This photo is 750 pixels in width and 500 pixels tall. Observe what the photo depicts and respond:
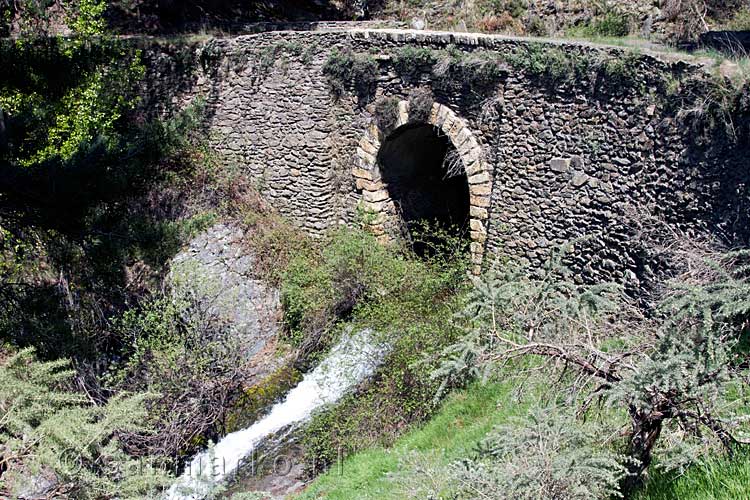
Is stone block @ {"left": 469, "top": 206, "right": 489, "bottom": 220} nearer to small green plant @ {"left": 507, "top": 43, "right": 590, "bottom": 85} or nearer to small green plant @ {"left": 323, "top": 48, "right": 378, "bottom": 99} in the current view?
small green plant @ {"left": 507, "top": 43, "right": 590, "bottom": 85}

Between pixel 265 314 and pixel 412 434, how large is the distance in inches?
142

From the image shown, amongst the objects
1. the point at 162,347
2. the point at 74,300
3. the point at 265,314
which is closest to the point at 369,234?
the point at 265,314

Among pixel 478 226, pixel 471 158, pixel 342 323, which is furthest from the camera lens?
pixel 342 323

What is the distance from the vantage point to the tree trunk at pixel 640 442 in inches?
135

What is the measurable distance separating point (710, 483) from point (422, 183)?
8260 mm

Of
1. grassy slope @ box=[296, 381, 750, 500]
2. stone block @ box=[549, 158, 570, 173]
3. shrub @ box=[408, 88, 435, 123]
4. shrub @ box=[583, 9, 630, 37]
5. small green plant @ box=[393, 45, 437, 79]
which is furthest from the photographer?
shrub @ box=[583, 9, 630, 37]

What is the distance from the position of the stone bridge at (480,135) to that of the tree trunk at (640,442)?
1.88 metres

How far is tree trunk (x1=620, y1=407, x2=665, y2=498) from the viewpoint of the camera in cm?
342

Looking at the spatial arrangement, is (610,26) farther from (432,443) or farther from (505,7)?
(432,443)

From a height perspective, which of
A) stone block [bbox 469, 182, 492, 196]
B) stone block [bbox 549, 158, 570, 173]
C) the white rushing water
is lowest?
the white rushing water

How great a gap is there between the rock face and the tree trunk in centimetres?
627

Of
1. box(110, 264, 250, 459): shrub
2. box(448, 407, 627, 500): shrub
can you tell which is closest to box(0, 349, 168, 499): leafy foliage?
box(448, 407, 627, 500): shrub

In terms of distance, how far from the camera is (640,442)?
3.55 m

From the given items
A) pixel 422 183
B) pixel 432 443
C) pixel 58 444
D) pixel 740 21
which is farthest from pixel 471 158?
pixel 58 444
